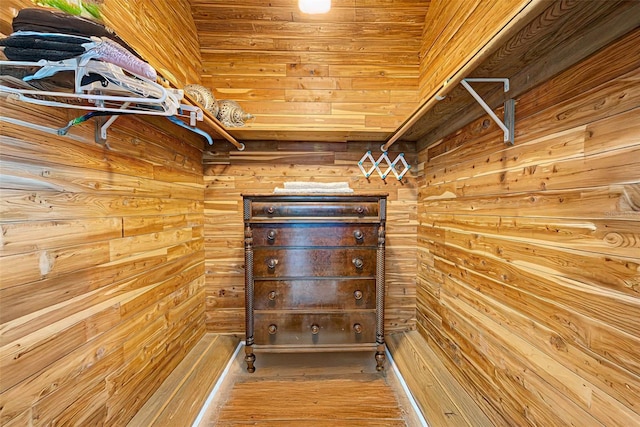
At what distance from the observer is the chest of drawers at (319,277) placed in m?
1.53

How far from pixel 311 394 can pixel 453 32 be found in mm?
2320

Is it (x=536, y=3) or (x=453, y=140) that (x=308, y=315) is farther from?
(x=536, y=3)

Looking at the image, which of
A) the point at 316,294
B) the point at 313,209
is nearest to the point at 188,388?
the point at 316,294

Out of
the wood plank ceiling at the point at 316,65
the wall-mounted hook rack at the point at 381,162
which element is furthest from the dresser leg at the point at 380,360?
the wood plank ceiling at the point at 316,65

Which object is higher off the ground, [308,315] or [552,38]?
[552,38]

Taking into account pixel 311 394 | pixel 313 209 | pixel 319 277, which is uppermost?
pixel 313 209

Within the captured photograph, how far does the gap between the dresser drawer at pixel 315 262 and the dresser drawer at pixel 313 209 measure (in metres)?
0.21

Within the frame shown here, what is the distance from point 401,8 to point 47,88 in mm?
2005

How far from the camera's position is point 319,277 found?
1559 millimetres

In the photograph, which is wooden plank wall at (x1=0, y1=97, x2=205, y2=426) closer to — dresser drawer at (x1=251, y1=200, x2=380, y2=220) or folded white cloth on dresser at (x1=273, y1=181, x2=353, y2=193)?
dresser drawer at (x1=251, y1=200, x2=380, y2=220)

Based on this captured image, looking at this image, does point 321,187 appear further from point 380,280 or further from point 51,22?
point 51,22

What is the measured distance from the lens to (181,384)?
56.0 inches

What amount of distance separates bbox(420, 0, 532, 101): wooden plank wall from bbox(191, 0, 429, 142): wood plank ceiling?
11 centimetres

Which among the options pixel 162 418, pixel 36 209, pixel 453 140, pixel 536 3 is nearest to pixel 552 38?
pixel 536 3
